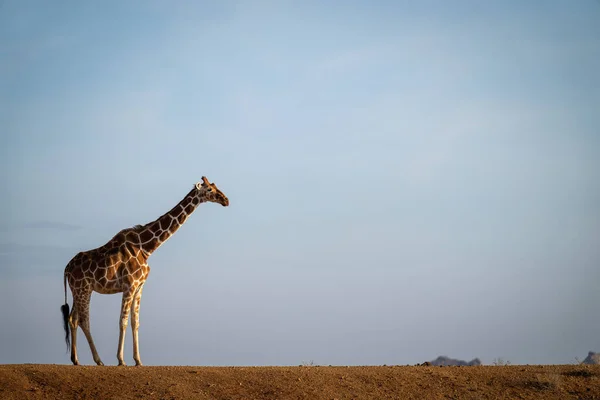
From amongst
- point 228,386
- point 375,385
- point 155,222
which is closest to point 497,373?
point 375,385

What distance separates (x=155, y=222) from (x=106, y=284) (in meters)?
2.95

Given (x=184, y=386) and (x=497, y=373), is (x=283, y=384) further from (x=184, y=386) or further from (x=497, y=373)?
(x=497, y=373)

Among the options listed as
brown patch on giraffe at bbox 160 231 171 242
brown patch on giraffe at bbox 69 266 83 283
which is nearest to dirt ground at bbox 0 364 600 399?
brown patch on giraffe at bbox 69 266 83 283

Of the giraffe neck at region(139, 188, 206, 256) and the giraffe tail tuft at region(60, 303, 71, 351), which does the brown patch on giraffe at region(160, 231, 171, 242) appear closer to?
the giraffe neck at region(139, 188, 206, 256)

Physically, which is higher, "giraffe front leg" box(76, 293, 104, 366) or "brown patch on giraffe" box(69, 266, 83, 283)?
"brown patch on giraffe" box(69, 266, 83, 283)

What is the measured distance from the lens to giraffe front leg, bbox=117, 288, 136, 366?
2342cm

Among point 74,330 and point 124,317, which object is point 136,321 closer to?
Answer: point 124,317

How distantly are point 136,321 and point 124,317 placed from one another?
1.60 ft

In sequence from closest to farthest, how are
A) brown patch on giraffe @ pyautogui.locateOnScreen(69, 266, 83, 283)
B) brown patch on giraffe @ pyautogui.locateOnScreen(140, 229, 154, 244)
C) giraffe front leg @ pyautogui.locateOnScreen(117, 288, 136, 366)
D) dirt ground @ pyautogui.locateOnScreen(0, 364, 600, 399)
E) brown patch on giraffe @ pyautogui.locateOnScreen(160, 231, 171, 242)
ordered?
dirt ground @ pyautogui.locateOnScreen(0, 364, 600, 399) < giraffe front leg @ pyautogui.locateOnScreen(117, 288, 136, 366) < brown patch on giraffe @ pyautogui.locateOnScreen(69, 266, 83, 283) < brown patch on giraffe @ pyautogui.locateOnScreen(140, 229, 154, 244) < brown patch on giraffe @ pyautogui.locateOnScreen(160, 231, 171, 242)

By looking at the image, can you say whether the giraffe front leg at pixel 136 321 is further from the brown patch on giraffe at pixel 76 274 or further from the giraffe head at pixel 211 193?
the giraffe head at pixel 211 193

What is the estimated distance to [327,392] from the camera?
20297 millimetres

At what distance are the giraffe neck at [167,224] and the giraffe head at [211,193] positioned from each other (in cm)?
15

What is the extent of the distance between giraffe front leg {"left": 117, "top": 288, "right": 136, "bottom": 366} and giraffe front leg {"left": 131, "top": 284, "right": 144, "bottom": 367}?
0.94 feet

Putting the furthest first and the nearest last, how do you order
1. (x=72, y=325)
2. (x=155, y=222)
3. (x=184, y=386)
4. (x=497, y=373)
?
(x=155, y=222)
(x=72, y=325)
(x=497, y=373)
(x=184, y=386)
